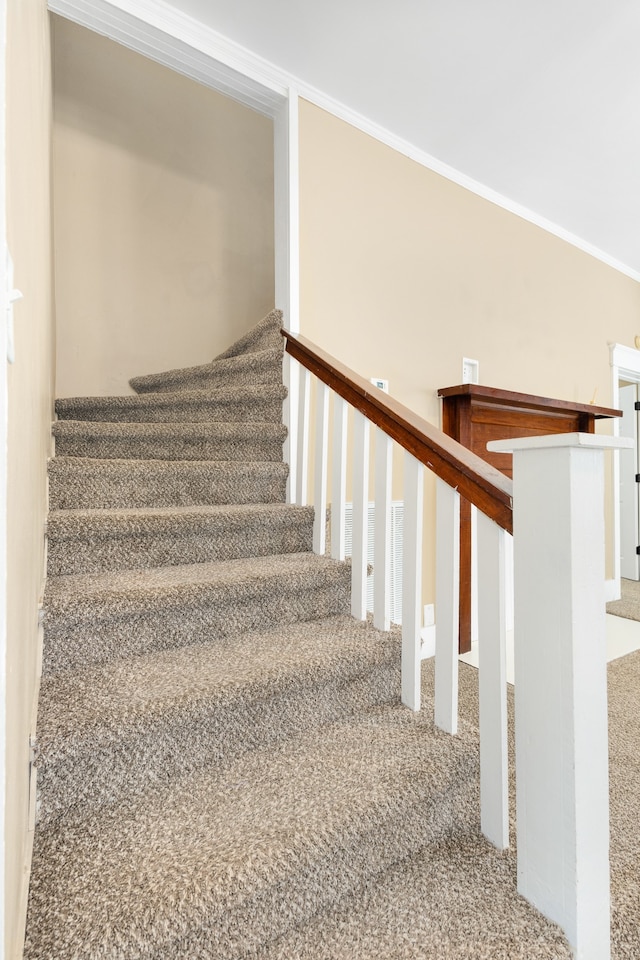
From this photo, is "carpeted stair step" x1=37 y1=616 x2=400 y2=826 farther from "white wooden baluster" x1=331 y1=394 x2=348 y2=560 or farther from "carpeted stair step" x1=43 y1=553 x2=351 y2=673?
"white wooden baluster" x1=331 y1=394 x2=348 y2=560

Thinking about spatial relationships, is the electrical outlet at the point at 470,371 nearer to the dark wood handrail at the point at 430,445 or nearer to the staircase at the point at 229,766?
the dark wood handrail at the point at 430,445

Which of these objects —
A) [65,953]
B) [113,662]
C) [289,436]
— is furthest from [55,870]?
[289,436]

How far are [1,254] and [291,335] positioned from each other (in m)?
1.68

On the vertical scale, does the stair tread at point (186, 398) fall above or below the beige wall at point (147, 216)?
below

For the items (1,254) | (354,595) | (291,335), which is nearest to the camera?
(1,254)

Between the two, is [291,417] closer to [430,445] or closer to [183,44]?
[430,445]

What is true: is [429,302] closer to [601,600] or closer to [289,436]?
[289,436]

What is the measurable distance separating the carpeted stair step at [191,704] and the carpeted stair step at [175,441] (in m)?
0.87

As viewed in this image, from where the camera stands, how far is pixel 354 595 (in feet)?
5.58

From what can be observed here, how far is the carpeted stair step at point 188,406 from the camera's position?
7.46 feet

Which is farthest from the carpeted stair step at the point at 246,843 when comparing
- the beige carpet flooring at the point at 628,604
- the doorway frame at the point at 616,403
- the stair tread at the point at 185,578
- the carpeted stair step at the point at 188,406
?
the doorway frame at the point at 616,403

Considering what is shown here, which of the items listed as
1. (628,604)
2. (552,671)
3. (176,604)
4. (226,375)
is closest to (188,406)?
(226,375)

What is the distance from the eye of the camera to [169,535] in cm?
169

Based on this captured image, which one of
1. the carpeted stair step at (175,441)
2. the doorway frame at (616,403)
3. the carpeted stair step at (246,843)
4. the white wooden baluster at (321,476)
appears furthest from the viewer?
the doorway frame at (616,403)
